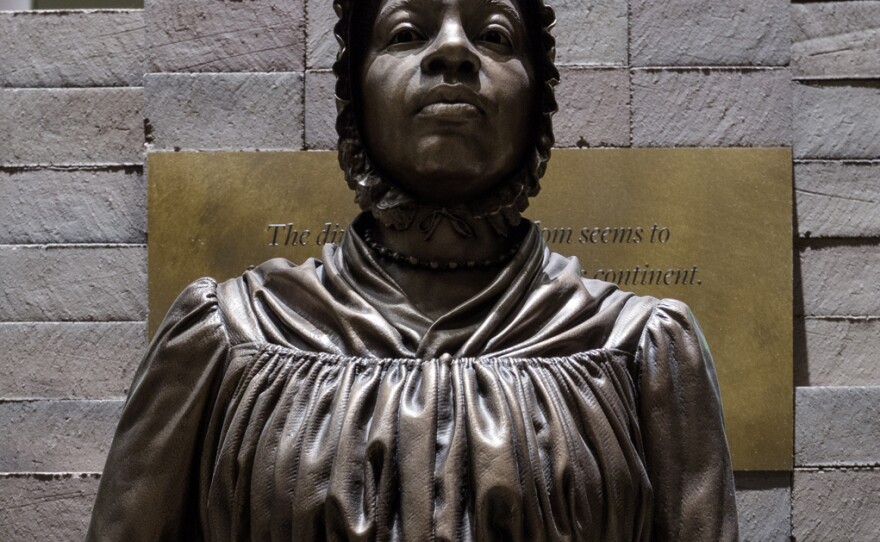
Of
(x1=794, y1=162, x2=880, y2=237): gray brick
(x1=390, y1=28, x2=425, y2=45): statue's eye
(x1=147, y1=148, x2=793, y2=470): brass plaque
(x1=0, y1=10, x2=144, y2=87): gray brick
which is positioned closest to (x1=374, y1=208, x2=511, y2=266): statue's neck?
(x1=390, y1=28, x2=425, y2=45): statue's eye

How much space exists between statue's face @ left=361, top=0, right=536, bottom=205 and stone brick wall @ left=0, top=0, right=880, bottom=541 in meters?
1.46

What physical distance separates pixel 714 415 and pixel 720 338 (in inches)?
57.6

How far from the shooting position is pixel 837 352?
12.8ft

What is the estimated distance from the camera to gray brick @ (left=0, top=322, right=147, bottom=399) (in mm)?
3924

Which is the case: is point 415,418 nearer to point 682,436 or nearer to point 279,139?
point 682,436

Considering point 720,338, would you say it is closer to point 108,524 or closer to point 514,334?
point 514,334

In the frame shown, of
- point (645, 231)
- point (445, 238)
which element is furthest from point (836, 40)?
point (445, 238)

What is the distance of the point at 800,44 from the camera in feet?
A: 13.2

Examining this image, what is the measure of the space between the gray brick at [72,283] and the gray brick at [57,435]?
9.6 inches

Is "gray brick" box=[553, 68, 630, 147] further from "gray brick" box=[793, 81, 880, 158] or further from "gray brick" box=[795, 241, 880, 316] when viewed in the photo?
"gray brick" box=[795, 241, 880, 316]

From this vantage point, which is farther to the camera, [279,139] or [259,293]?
[279,139]

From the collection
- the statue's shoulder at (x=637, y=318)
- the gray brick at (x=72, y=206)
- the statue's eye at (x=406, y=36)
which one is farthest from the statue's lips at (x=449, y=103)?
the gray brick at (x=72, y=206)

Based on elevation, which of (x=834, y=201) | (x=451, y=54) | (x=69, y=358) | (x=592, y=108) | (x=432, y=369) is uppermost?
(x=451, y=54)

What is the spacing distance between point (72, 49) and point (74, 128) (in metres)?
0.23
